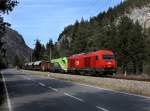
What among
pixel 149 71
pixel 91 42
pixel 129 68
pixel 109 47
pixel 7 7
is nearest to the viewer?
pixel 7 7

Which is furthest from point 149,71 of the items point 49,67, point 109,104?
point 49,67

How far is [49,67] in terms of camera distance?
105 m

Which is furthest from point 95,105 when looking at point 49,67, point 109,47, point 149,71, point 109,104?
point 49,67

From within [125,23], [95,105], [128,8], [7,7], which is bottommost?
[95,105]

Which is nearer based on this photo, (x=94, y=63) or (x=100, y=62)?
(x=100, y=62)

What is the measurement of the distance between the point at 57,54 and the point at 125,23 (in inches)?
3583

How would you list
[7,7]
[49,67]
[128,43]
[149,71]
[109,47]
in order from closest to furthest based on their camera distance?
[7,7] < [149,71] < [128,43] < [109,47] < [49,67]

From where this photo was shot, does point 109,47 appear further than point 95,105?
Yes

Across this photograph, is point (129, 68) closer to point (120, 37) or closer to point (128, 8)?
point (120, 37)

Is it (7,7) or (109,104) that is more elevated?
(7,7)

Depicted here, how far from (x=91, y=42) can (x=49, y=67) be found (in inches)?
838

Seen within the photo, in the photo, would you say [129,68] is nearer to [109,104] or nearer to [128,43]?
[128,43]

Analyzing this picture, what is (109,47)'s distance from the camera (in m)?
84.7

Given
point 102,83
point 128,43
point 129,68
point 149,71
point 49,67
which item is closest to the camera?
point 102,83
